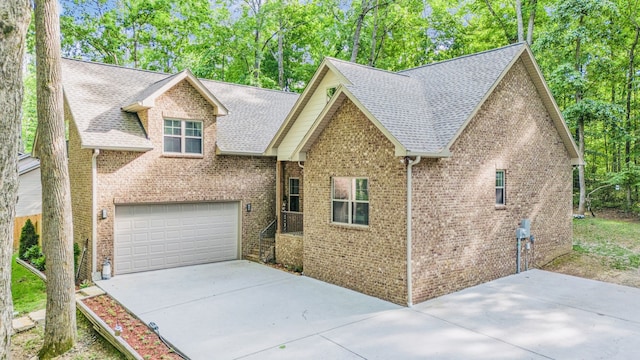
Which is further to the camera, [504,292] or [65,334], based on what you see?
[504,292]

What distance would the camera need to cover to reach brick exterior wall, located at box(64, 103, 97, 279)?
1207 centimetres

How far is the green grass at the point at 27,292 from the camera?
34.3 feet

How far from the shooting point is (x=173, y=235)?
13.5 meters

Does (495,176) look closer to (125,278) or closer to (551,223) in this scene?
(551,223)

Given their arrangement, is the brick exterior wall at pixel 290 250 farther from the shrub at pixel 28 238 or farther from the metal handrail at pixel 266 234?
the shrub at pixel 28 238

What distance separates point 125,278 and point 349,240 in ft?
22.5

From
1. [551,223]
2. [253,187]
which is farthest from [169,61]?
[551,223]

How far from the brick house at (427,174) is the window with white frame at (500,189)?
1.2 inches

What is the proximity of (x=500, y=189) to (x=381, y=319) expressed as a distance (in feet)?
19.5

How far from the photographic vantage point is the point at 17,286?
1234cm

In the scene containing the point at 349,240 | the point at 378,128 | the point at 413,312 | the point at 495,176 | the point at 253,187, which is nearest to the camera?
the point at 413,312

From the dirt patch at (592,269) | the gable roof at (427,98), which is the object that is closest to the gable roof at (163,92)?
the gable roof at (427,98)

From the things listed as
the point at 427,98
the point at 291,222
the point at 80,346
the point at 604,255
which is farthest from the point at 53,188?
the point at 604,255

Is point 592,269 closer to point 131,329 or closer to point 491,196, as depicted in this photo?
point 491,196
